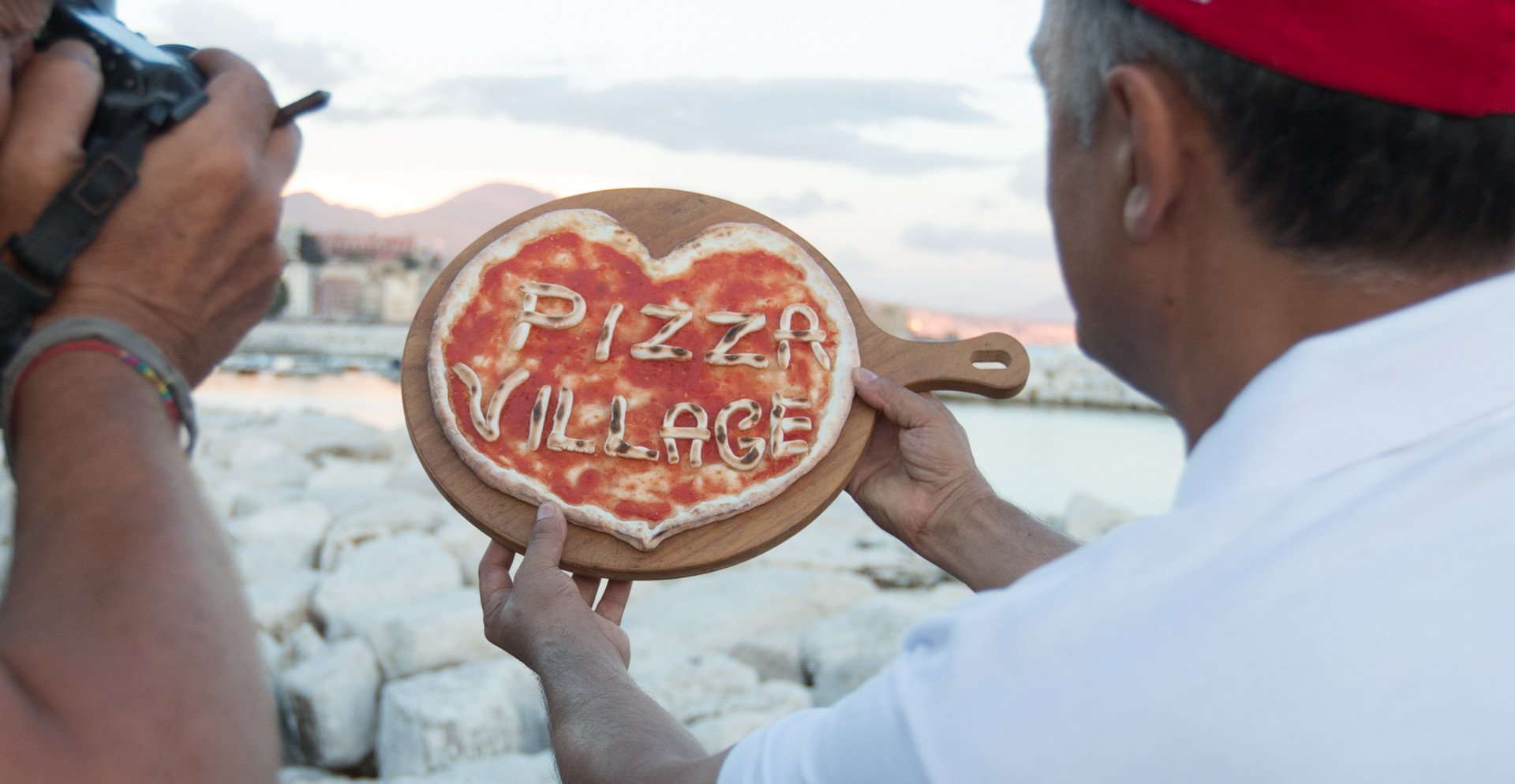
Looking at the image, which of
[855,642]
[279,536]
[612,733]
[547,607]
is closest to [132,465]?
[612,733]

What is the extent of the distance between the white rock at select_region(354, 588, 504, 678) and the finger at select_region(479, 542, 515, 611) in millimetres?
2799

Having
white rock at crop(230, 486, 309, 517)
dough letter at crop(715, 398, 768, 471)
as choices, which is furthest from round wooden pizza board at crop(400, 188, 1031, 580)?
white rock at crop(230, 486, 309, 517)

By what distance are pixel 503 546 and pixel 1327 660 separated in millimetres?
1700

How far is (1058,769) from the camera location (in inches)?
39.9

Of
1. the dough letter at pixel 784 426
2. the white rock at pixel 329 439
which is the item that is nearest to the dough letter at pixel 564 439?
the dough letter at pixel 784 426

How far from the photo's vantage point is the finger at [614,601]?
7.54 ft

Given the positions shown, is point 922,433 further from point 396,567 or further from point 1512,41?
point 396,567

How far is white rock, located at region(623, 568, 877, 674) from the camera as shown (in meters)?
5.26

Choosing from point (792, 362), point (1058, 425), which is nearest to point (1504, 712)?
point (792, 362)

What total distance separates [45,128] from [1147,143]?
1216 mm

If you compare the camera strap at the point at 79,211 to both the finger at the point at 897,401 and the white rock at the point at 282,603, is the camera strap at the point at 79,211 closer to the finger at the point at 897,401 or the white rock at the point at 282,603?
the finger at the point at 897,401

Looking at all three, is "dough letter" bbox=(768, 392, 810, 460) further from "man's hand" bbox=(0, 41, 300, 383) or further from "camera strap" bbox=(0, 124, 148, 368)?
"camera strap" bbox=(0, 124, 148, 368)

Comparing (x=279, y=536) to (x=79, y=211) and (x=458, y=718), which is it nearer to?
(x=458, y=718)

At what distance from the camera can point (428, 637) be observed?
15.9 ft
